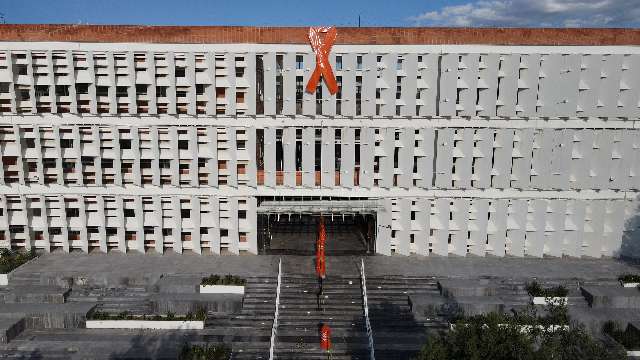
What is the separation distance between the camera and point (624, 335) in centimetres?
2269

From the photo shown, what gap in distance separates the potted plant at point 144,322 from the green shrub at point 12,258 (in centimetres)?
816

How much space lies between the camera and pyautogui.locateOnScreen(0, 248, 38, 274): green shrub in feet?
93.4

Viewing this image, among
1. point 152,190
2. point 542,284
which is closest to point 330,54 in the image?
point 152,190

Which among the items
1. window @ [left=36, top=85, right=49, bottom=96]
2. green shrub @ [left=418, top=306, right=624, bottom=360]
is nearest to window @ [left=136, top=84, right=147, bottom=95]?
window @ [left=36, top=85, right=49, bottom=96]

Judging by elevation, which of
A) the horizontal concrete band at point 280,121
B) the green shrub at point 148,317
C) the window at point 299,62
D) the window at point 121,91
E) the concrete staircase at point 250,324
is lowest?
the concrete staircase at point 250,324

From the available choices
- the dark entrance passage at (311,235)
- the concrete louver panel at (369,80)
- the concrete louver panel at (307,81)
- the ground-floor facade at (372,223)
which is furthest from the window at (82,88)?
the concrete louver panel at (369,80)

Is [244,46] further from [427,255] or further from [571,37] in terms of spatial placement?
[571,37]

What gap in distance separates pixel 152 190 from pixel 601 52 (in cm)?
2903

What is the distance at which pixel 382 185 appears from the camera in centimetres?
3111

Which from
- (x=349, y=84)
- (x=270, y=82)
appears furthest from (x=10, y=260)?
(x=349, y=84)

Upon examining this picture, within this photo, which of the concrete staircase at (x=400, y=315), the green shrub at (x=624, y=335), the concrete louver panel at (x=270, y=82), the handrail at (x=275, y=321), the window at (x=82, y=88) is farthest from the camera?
the window at (x=82, y=88)

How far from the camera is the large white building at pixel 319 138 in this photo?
29.4 metres

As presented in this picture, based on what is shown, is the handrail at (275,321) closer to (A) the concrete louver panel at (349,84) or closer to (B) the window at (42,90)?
(A) the concrete louver panel at (349,84)

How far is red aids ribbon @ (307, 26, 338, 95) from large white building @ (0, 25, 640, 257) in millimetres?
398
